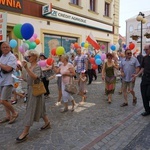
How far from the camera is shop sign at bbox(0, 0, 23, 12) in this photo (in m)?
11.2

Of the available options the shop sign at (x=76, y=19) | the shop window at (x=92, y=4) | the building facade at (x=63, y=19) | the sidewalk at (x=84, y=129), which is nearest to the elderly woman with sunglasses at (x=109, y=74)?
the sidewalk at (x=84, y=129)

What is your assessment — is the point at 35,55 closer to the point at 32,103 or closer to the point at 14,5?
the point at 32,103

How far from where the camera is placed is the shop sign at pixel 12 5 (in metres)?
11.2

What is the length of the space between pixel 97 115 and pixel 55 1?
423 inches

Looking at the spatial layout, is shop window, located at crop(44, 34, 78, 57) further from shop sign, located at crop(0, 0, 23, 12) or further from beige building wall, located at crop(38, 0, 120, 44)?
shop sign, located at crop(0, 0, 23, 12)

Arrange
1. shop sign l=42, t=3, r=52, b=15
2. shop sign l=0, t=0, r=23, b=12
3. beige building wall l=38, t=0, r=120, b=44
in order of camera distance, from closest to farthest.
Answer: shop sign l=0, t=0, r=23, b=12, shop sign l=42, t=3, r=52, b=15, beige building wall l=38, t=0, r=120, b=44

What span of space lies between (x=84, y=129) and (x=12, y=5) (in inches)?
371

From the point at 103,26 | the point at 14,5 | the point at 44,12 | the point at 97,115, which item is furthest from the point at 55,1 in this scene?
the point at 97,115

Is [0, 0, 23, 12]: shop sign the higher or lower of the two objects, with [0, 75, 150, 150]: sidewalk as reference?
higher

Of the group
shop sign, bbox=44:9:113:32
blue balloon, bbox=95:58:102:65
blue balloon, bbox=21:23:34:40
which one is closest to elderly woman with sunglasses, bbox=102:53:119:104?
Result: blue balloon, bbox=95:58:102:65

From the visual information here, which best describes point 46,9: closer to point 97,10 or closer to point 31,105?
point 97,10

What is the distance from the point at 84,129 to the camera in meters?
4.50

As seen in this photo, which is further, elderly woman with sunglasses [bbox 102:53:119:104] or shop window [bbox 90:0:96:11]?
shop window [bbox 90:0:96:11]

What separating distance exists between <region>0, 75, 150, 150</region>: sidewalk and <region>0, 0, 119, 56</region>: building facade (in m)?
7.33
